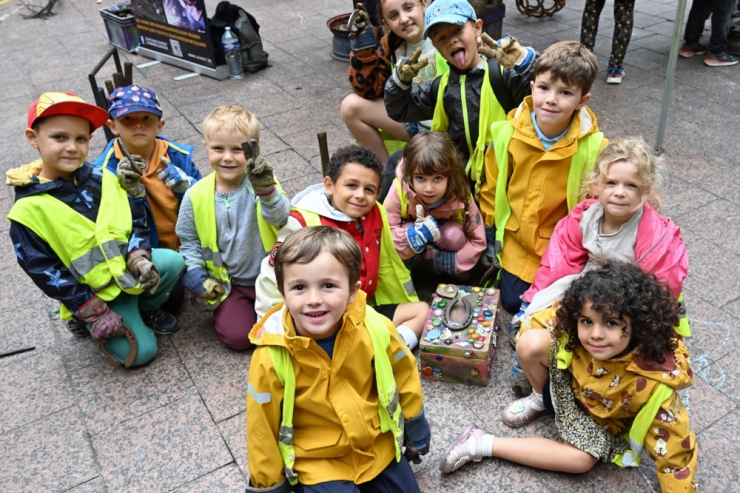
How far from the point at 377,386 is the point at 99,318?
155 cm

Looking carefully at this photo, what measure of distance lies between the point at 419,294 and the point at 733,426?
1.62 metres

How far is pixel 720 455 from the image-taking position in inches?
97.0

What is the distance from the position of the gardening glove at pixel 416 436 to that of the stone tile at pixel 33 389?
1657 mm

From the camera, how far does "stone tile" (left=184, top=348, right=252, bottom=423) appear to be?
9.46 feet

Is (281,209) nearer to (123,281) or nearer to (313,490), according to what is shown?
(123,281)

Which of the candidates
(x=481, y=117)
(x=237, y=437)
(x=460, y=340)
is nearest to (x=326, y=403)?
(x=237, y=437)

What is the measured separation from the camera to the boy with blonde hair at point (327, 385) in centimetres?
200

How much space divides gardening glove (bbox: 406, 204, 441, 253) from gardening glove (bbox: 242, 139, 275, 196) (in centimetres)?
78

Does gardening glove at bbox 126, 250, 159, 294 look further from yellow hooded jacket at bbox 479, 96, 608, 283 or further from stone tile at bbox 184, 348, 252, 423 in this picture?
yellow hooded jacket at bbox 479, 96, 608, 283

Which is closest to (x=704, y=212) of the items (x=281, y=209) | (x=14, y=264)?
(x=281, y=209)

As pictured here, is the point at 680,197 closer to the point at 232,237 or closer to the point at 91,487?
the point at 232,237

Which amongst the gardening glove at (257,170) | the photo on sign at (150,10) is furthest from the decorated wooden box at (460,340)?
the photo on sign at (150,10)

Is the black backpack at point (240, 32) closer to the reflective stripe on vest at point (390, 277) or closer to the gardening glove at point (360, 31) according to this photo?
the gardening glove at point (360, 31)

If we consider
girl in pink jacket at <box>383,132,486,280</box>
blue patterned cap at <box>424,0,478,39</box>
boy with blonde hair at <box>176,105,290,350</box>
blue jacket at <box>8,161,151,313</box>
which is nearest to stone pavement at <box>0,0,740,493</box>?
boy with blonde hair at <box>176,105,290,350</box>
